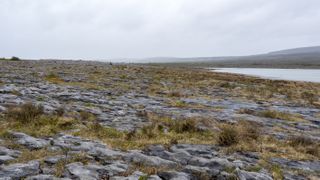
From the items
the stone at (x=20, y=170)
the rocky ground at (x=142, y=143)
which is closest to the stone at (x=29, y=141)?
the rocky ground at (x=142, y=143)

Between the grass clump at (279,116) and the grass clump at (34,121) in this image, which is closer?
the grass clump at (34,121)

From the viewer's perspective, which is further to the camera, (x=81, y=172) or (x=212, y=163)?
(x=212, y=163)

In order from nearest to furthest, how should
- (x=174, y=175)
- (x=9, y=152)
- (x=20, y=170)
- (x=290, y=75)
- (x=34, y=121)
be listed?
(x=20, y=170), (x=174, y=175), (x=9, y=152), (x=34, y=121), (x=290, y=75)

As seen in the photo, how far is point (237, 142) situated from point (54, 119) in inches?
272

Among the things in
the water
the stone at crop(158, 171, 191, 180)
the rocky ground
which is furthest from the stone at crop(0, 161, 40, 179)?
the water

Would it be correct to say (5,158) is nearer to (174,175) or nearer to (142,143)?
(174,175)

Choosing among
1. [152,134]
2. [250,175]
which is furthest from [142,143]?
[250,175]

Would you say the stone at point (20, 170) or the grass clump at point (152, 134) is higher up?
the stone at point (20, 170)

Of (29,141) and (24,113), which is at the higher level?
(24,113)

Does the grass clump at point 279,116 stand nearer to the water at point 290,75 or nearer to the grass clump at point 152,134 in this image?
the grass clump at point 152,134

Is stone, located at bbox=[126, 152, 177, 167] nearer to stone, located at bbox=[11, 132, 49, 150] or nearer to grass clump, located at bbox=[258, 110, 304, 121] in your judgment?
stone, located at bbox=[11, 132, 49, 150]

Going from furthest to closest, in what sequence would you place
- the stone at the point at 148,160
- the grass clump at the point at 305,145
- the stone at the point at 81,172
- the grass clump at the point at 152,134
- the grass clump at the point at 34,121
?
the grass clump at the point at 305,145
the grass clump at the point at 34,121
the grass clump at the point at 152,134
the stone at the point at 148,160
the stone at the point at 81,172

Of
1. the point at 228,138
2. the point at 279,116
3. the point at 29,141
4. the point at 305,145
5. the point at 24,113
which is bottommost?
the point at 279,116

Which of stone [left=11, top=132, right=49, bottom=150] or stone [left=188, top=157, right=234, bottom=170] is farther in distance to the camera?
stone [left=11, top=132, right=49, bottom=150]
